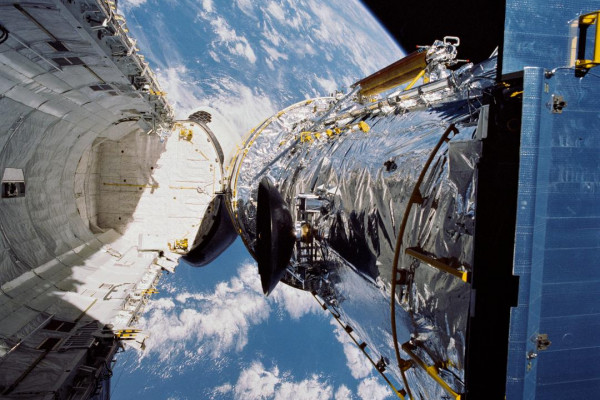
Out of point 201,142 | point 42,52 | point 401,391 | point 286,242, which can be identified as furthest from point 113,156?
point 401,391

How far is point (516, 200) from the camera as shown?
5.73 feet

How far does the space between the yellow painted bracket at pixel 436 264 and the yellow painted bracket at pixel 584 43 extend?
4.08ft

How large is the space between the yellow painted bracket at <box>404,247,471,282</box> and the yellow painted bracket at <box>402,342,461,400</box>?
68cm

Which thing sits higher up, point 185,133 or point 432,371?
point 185,133

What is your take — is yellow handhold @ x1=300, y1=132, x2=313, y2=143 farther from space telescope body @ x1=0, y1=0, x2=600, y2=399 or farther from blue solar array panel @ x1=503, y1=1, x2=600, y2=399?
blue solar array panel @ x1=503, y1=1, x2=600, y2=399

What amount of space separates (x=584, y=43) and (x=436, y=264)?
1.48 meters

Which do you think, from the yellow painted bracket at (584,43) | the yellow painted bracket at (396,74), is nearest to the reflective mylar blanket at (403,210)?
the yellow painted bracket at (584,43)

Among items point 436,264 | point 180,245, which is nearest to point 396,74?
point 436,264

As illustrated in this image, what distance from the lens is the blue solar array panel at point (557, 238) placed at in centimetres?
175

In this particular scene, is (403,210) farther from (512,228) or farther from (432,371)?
(432,371)

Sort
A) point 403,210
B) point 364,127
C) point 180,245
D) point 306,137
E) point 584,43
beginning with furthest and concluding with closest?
point 180,245, point 306,137, point 364,127, point 403,210, point 584,43

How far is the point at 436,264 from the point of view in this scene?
2006 mm

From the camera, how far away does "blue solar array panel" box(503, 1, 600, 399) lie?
1753mm

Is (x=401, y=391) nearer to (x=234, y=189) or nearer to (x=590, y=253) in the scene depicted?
(x=590, y=253)
